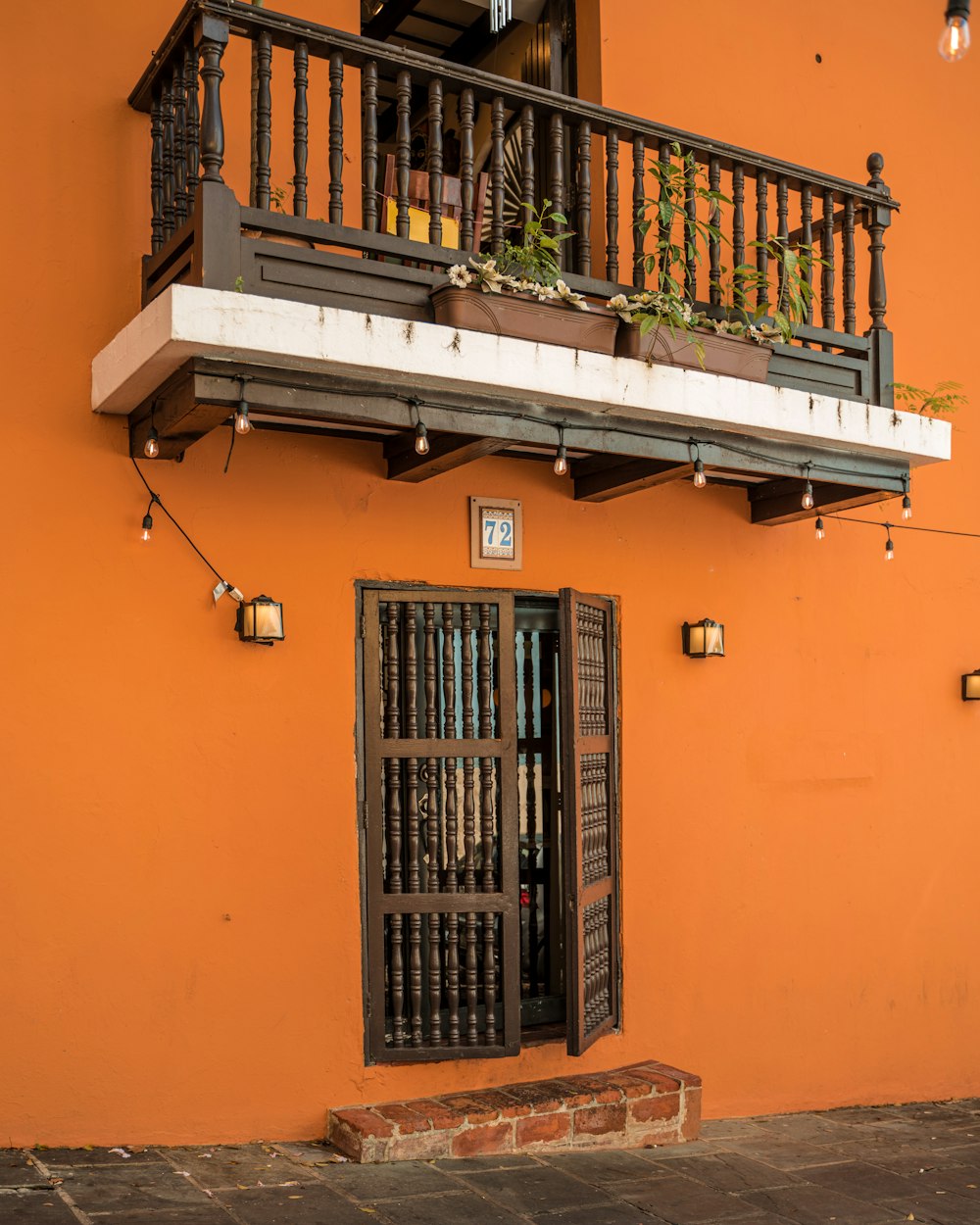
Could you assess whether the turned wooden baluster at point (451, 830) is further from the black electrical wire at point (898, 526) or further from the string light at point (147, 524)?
the black electrical wire at point (898, 526)

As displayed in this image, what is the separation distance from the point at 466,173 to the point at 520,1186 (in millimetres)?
3896

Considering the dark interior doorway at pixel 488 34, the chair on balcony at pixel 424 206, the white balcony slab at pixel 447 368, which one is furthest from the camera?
the dark interior doorway at pixel 488 34

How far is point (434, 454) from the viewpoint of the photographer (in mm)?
5094

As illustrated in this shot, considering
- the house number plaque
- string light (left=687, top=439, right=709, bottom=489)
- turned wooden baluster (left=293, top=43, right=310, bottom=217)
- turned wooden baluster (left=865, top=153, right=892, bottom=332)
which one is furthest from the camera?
turned wooden baluster (left=865, top=153, right=892, bottom=332)

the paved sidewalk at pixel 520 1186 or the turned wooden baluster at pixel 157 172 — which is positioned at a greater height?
the turned wooden baluster at pixel 157 172

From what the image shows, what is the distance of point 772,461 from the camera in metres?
5.57

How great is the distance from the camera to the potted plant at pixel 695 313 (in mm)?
5031

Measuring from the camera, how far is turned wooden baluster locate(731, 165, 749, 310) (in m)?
5.43

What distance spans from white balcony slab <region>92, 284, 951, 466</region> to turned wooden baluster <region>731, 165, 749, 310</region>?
447mm

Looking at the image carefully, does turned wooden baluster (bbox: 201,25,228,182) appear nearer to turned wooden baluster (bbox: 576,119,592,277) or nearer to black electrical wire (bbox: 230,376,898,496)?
black electrical wire (bbox: 230,376,898,496)

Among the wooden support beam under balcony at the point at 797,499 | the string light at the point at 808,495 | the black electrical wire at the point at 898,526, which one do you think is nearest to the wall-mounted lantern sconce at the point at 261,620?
the string light at the point at 808,495

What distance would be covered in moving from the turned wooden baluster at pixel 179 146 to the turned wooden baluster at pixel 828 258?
9.35 ft

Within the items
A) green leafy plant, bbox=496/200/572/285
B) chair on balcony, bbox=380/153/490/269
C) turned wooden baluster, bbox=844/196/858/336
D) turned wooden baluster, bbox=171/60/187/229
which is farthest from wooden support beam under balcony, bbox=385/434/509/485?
turned wooden baluster, bbox=844/196/858/336

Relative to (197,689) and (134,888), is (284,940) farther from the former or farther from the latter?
(197,689)
